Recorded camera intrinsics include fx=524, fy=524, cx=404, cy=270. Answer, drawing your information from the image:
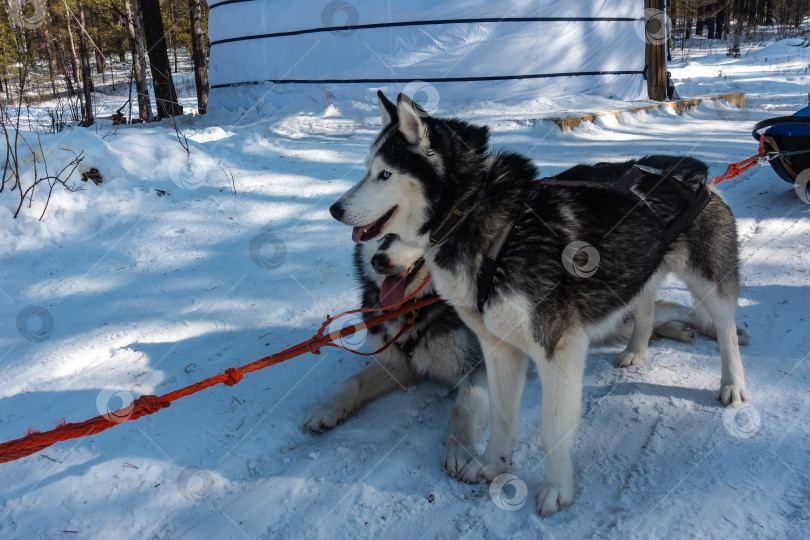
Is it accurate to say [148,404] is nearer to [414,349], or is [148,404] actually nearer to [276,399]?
[276,399]

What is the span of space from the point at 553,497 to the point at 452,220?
3.24 ft

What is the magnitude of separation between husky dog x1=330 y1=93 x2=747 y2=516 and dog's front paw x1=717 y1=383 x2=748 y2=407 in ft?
2.01

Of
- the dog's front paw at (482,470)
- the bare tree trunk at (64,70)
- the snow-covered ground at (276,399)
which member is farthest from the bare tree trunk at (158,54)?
the dog's front paw at (482,470)

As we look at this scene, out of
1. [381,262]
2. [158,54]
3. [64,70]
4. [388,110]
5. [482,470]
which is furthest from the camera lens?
[64,70]

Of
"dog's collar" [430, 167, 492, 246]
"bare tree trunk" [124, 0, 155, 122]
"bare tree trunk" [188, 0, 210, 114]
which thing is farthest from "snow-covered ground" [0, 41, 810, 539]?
"bare tree trunk" [188, 0, 210, 114]

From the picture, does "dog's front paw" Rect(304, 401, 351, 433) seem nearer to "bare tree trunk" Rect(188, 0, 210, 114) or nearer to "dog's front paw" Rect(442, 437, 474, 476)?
"dog's front paw" Rect(442, 437, 474, 476)

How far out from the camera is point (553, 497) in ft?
5.71

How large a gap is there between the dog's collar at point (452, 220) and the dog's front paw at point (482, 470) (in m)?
0.85

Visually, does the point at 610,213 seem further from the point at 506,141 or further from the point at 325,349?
the point at 506,141

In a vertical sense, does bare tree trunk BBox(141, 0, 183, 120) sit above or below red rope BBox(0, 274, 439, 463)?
above

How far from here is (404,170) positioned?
182 cm

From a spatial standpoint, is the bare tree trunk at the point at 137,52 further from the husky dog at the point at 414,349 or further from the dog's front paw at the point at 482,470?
the dog's front paw at the point at 482,470

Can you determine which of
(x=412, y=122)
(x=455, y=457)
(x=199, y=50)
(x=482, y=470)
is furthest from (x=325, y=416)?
(x=199, y=50)

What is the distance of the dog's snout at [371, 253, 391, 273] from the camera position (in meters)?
2.32
